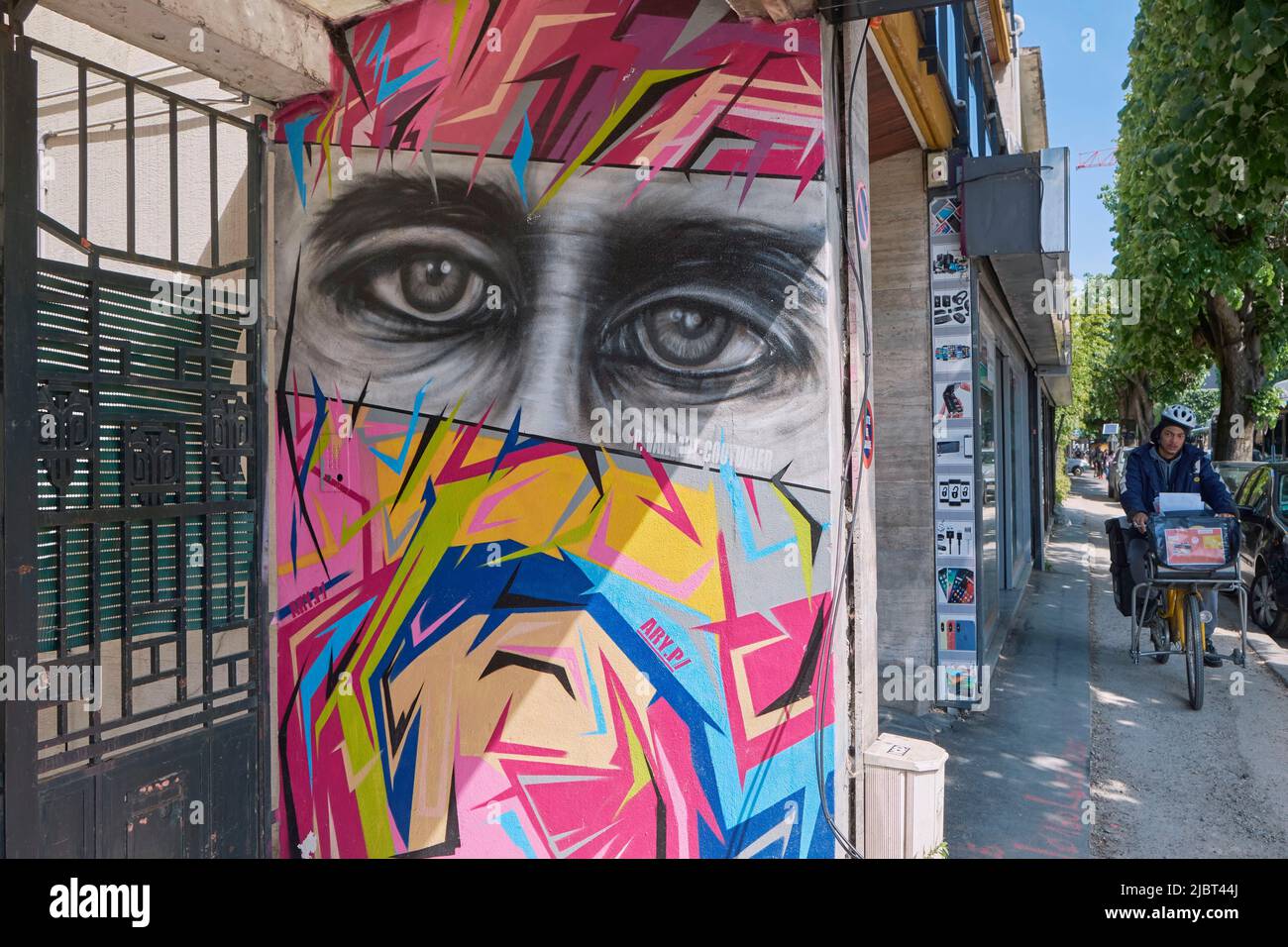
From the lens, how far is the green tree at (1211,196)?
459 centimetres

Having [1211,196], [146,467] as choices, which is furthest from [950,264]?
[146,467]

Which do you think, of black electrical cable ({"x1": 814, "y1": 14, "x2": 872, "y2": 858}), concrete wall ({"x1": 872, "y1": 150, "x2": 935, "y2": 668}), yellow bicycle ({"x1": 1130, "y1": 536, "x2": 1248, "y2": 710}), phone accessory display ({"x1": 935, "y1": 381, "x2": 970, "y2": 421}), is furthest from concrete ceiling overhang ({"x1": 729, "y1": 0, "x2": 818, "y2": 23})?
yellow bicycle ({"x1": 1130, "y1": 536, "x2": 1248, "y2": 710})

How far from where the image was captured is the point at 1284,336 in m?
13.9

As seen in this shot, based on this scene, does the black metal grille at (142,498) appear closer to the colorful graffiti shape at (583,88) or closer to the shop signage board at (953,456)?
the colorful graffiti shape at (583,88)

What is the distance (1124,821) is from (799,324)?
129 inches

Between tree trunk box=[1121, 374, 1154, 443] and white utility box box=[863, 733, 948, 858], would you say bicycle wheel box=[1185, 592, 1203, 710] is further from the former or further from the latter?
tree trunk box=[1121, 374, 1154, 443]

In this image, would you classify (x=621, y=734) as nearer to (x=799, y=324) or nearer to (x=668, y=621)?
(x=668, y=621)

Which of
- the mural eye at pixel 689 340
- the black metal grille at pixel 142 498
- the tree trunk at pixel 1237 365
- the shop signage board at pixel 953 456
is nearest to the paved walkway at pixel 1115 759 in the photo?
the shop signage board at pixel 953 456

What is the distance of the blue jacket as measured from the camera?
→ 6789mm

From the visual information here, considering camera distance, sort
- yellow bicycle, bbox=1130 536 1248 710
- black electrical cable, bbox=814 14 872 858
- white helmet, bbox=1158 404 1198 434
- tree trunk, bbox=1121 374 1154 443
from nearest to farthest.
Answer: black electrical cable, bbox=814 14 872 858 → yellow bicycle, bbox=1130 536 1248 710 → white helmet, bbox=1158 404 1198 434 → tree trunk, bbox=1121 374 1154 443

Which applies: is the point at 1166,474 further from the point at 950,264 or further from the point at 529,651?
the point at 529,651

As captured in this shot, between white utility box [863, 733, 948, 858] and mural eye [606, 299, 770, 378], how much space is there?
1664mm

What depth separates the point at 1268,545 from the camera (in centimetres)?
905
